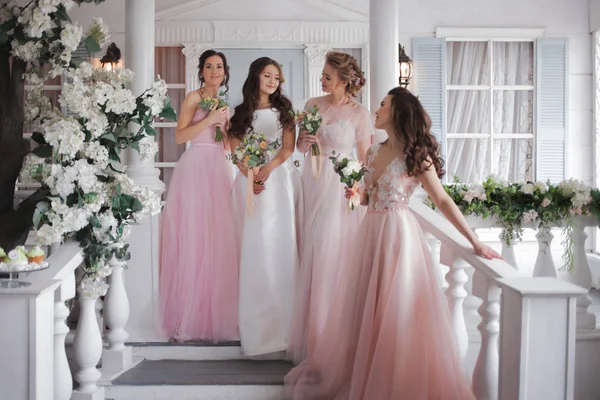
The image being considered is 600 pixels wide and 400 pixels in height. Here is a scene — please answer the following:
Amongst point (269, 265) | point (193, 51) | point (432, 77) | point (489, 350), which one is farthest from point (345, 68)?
point (432, 77)

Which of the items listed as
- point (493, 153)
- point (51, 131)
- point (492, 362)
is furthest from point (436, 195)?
point (493, 153)

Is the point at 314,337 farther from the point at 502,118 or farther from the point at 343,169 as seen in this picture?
the point at 502,118

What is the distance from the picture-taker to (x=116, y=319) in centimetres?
419

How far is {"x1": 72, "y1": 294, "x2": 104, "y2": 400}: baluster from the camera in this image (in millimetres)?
3555

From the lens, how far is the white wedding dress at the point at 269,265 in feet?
14.4

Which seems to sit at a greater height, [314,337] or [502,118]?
[502,118]

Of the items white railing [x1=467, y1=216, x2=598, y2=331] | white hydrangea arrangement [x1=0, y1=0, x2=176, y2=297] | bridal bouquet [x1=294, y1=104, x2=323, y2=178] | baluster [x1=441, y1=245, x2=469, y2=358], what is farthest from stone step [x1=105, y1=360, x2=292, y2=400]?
white railing [x1=467, y1=216, x2=598, y2=331]

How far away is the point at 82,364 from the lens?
358 cm

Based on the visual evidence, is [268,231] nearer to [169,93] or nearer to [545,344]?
[545,344]

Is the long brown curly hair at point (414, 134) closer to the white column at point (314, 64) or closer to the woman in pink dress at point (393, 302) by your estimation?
the woman in pink dress at point (393, 302)

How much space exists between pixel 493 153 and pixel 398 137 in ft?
17.8

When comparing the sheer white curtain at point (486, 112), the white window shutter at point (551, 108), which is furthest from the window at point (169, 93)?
the white window shutter at point (551, 108)

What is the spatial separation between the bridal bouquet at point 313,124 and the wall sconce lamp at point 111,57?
4375 mm

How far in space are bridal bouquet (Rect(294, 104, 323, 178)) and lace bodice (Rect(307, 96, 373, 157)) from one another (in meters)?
0.06
